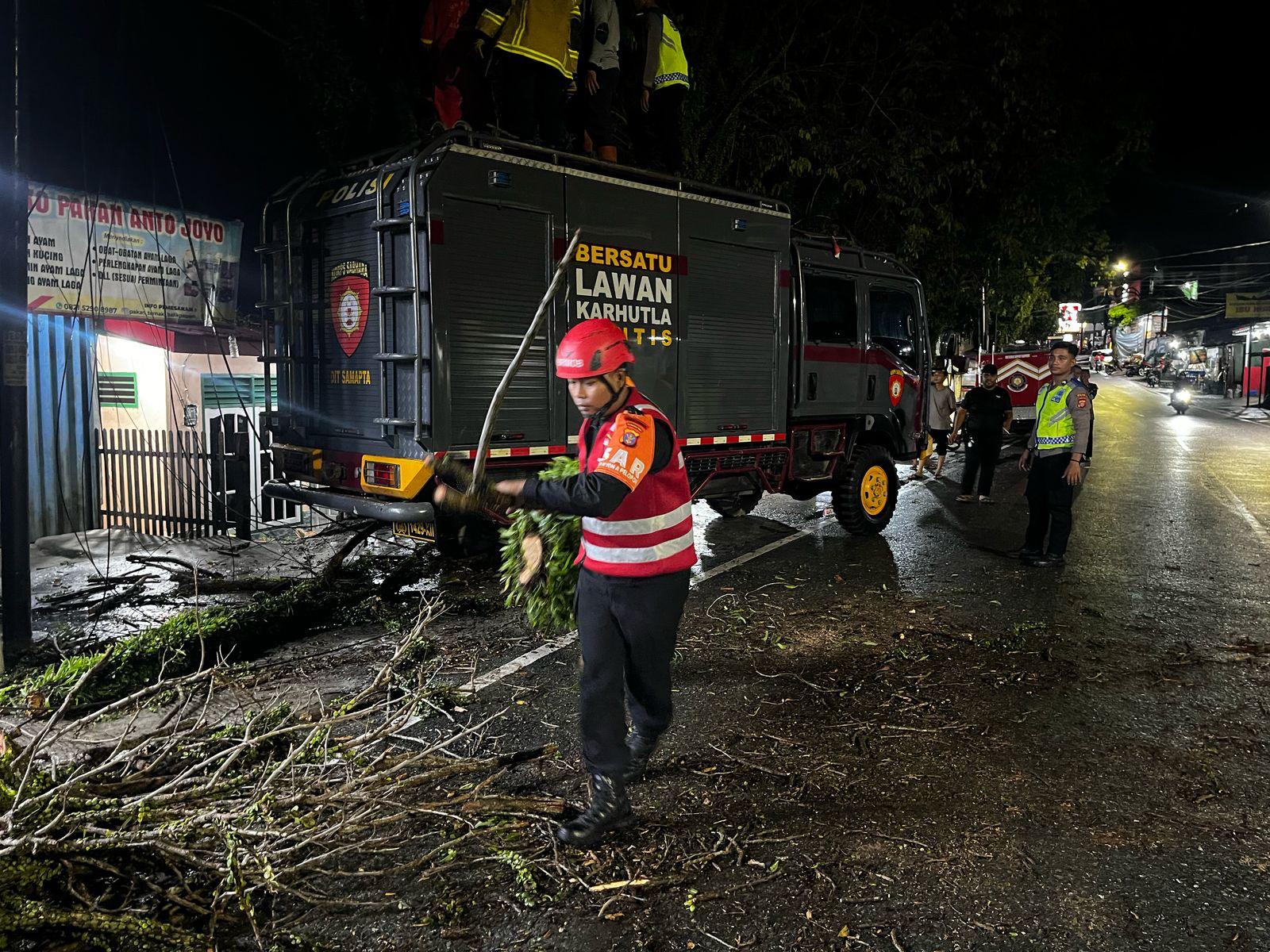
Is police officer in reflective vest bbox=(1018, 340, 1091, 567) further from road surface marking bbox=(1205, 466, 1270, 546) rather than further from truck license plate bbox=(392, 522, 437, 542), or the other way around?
truck license plate bbox=(392, 522, 437, 542)

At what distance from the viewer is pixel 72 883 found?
8.57 ft

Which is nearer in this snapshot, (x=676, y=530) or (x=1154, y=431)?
(x=676, y=530)

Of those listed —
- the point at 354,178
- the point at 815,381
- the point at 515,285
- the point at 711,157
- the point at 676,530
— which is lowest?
the point at 676,530

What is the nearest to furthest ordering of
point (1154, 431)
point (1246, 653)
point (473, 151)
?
point (1246, 653) → point (473, 151) → point (1154, 431)

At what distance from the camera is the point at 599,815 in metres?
3.23

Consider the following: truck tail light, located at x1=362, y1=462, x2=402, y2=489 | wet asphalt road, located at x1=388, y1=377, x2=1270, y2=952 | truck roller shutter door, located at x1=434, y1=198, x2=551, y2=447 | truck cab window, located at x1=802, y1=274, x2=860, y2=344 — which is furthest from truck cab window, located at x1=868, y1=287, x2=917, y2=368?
truck tail light, located at x1=362, y1=462, x2=402, y2=489

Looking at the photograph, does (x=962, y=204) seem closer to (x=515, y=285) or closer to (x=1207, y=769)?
(x=515, y=285)

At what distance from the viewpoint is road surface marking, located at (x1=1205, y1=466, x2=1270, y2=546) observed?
30.9ft

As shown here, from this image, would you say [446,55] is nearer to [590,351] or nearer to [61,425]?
[61,425]

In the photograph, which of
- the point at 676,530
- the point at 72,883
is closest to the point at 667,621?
the point at 676,530

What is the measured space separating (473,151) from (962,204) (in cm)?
1459

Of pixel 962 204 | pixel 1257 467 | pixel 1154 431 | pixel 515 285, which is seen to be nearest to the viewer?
pixel 515 285

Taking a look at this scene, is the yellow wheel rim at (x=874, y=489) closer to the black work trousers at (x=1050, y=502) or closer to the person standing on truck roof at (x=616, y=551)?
the black work trousers at (x=1050, y=502)

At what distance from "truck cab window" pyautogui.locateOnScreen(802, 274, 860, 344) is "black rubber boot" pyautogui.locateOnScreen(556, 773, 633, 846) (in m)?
6.56
